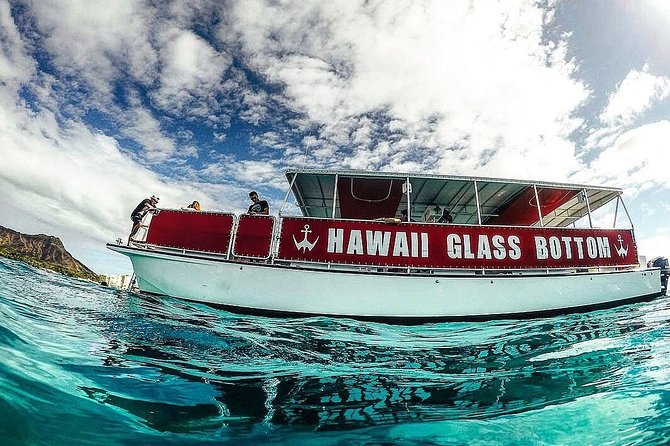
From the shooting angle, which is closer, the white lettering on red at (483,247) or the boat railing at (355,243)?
the boat railing at (355,243)

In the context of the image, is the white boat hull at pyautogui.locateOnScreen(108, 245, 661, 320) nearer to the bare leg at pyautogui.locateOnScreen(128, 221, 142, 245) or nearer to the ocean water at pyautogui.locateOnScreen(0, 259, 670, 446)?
the bare leg at pyautogui.locateOnScreen(128, 221, 142, 245)

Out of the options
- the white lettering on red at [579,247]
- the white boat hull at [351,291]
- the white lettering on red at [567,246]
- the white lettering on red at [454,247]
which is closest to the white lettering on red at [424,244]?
the white lettering on red at [454,247]

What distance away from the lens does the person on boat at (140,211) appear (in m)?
8.09

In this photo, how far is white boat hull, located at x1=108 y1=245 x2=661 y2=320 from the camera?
722 cm

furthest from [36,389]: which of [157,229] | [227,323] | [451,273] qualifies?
[451,273]

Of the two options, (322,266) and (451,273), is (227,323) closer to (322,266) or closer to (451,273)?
(322,266)

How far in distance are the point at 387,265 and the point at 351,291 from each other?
1072mm

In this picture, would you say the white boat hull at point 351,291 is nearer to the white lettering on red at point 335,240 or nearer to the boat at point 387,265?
the boat at point 387,265

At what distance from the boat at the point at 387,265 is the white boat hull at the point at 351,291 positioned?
0.07ft

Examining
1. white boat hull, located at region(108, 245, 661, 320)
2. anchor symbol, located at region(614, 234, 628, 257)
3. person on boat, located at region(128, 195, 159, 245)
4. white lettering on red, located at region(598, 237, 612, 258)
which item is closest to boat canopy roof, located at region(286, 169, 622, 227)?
white lettering on red, located at region(598, 237, 612, 258)

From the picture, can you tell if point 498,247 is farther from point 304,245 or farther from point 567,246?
point 304,245

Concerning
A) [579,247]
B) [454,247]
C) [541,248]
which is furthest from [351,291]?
[579,247]

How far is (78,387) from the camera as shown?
257cm

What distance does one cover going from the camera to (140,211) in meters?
8.24
